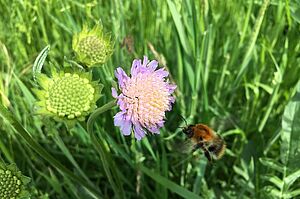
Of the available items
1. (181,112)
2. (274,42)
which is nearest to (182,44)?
(181,112)

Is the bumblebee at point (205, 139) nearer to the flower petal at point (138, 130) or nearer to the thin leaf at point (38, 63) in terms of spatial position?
the flower petal at point (138, 130)

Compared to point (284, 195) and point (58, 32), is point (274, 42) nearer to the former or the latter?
point (284, 195)

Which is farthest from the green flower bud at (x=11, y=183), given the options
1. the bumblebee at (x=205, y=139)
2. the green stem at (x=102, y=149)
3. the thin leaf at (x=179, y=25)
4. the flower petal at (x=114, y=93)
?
the thin leaf at (x=179, y=25)

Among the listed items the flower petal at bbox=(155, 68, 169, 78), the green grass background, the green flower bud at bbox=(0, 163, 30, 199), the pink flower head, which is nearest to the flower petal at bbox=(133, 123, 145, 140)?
the pink flower head

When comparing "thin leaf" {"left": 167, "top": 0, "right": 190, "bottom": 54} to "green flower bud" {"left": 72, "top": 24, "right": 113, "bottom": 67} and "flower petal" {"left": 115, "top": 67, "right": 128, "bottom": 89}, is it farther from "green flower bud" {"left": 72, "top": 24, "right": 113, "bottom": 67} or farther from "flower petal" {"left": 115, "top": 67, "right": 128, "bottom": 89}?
"flower petal" {"left": 115, "top": 67, "right": 128, "bottom": 89}

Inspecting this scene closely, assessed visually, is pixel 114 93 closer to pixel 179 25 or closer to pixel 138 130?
pixel 138 130

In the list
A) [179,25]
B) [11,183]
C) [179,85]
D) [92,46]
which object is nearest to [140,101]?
[92,46]
